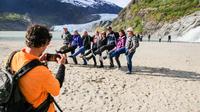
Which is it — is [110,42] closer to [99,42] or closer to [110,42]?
[110,42]

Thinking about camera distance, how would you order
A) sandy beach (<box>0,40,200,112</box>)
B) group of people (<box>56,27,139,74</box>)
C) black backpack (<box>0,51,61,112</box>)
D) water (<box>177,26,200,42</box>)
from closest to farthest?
1. black backpack (<box>0,51,61,112</box>)
2. sandy beach (<box>0,40,200,112</box>)
3. group of people (<box>56,27,139,74</box>)
4. water (<box>177,26,200,42</box>)

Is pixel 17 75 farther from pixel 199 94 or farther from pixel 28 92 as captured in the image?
pixel 199 94

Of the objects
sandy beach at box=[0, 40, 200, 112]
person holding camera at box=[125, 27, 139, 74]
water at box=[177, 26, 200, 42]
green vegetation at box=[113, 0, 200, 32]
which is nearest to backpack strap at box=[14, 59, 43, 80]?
sandy beach at box=[0, 40, 200, 112]

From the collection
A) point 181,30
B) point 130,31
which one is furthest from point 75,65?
point 181,30

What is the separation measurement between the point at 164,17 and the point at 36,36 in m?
100

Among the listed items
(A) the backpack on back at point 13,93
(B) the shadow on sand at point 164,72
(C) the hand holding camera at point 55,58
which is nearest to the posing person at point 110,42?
(B) the shadow on sand at point 164,72

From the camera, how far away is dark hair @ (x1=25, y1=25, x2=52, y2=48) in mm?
4402

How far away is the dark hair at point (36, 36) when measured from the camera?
4.40 m

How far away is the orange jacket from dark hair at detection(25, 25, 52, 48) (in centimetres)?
13

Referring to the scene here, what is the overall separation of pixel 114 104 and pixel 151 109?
102cm

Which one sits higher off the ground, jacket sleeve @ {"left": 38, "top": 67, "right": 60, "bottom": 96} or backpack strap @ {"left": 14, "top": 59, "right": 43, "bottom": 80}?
backpack strap @ {"left": 14, "top": 59, "right": 43, "bottom": 80}

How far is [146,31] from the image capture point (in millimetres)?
105250

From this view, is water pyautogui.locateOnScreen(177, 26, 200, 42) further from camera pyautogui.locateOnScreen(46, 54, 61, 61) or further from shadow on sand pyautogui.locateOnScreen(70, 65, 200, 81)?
camera pyautogui.locateOnScreen(46, 54, 61, 61)

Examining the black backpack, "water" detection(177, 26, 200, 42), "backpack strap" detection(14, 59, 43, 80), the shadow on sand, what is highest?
"backpack strap" detection(14, 59, 43, 80)
